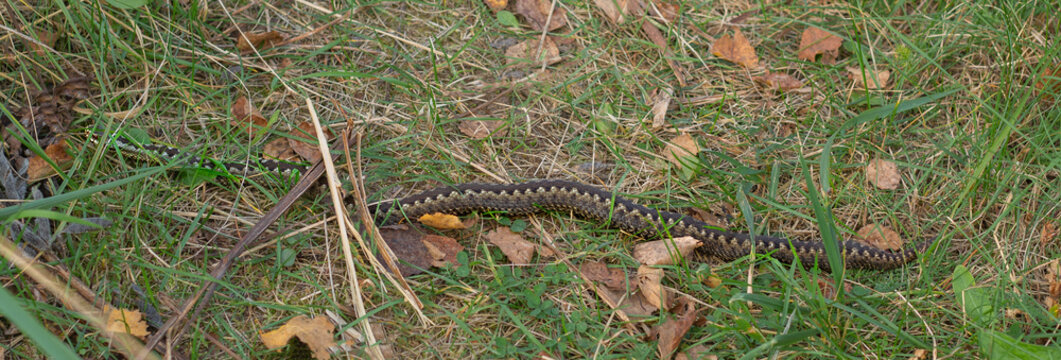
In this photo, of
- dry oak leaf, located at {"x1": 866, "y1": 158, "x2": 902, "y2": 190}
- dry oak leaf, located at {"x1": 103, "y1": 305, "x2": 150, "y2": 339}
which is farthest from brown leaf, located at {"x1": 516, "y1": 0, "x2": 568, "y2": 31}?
dry oak leaf, located at {"x1": 103, "y1": 305, "x2": 150, "y2": 339}

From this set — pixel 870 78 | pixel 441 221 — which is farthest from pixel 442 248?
pixel 870 78

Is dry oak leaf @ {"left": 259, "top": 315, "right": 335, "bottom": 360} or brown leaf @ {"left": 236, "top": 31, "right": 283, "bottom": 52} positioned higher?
brown leaf @ {"left": 236, "top": 31, "right": 283, "bottom": 52}

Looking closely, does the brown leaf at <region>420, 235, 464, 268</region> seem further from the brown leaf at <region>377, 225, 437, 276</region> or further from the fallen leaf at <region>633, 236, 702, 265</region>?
the fallen leaf at <region>633, 236, 702, 265</region>

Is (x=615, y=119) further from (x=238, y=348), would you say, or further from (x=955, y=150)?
(x=238, y=348)

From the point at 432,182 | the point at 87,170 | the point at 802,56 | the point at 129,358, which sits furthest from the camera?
the point at 802,56

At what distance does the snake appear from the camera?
4879mm

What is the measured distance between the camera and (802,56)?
5.96m

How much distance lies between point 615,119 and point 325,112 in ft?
7.07

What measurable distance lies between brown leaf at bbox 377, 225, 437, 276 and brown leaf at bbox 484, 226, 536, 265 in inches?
16.7

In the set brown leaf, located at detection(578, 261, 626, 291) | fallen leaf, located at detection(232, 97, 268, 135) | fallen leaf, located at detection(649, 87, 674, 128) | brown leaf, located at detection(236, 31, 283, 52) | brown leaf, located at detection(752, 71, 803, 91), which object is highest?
brown leaf, located at detection(236, 31, 283, 52)

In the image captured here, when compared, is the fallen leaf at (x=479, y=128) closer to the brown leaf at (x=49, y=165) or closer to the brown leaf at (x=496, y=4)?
the brown leaf at (x=496, y=4)

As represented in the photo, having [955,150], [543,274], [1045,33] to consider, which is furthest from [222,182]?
[1045,33]

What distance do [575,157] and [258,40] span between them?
Result: 2.60 m

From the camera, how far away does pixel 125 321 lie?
4.02m
